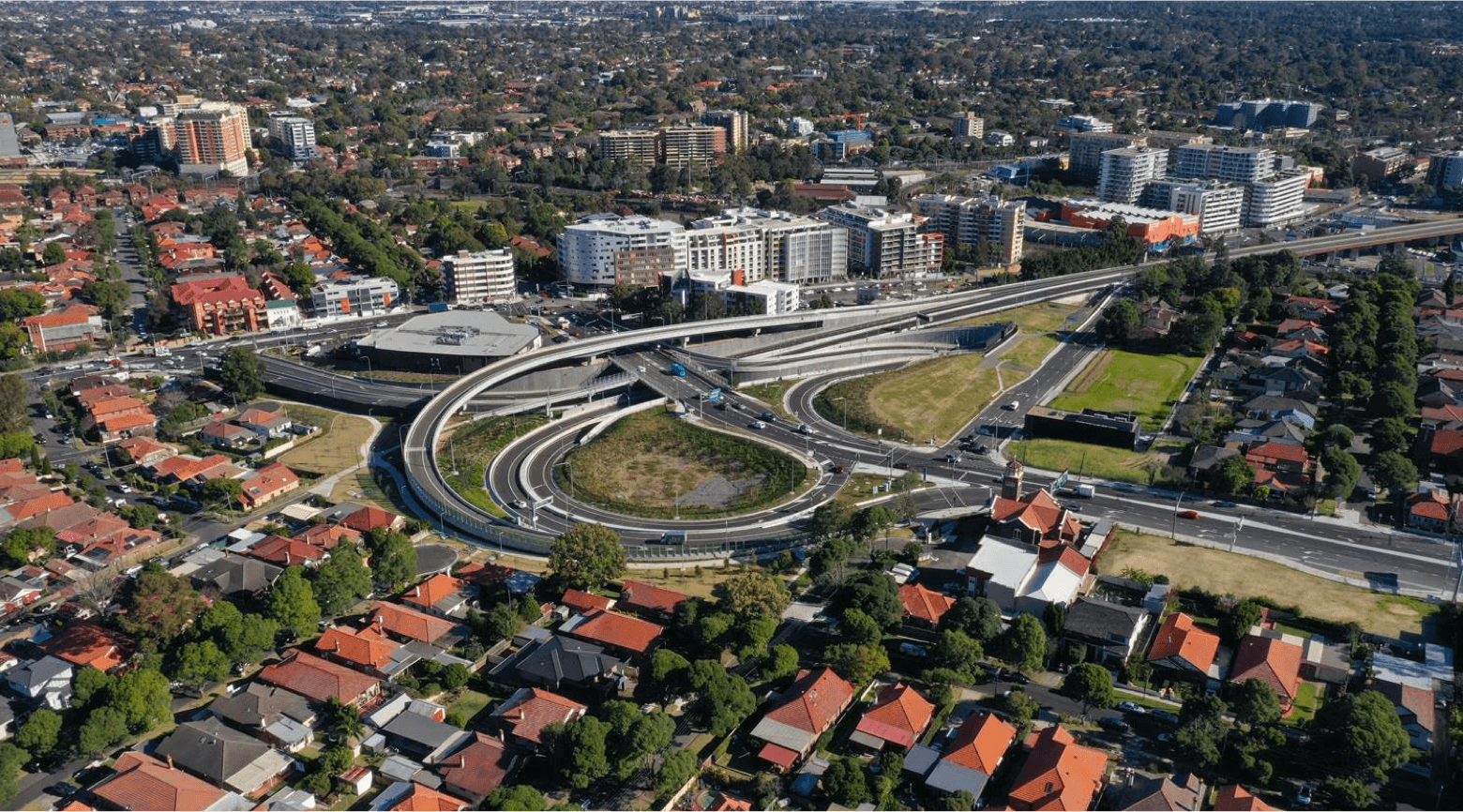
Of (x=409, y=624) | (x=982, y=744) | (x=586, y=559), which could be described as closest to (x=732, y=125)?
(x=586, y=559)

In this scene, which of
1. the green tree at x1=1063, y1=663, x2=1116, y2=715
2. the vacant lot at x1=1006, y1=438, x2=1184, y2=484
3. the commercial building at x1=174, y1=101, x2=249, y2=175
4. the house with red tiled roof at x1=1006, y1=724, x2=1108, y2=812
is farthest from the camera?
the commercial building at x1=174, y1=101, x2=249, y2=175

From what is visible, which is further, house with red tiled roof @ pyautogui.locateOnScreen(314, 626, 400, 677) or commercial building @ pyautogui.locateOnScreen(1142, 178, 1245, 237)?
commercial building @ pyautogui.locateOnScreen(1142, 178, 1245, 237)

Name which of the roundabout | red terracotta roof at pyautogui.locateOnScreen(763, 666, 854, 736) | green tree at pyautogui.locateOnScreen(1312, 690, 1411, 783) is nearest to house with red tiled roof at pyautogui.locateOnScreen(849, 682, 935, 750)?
red terracotta roof at pyautogui.locateOnScreen(763, 666, 854, 736)

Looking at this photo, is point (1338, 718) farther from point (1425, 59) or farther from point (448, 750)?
point (1425, 59)

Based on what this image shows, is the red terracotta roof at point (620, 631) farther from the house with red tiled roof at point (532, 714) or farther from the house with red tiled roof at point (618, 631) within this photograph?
the house with red tiled roof at point (532, 714)

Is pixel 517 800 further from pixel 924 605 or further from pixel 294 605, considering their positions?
pixel 924 605

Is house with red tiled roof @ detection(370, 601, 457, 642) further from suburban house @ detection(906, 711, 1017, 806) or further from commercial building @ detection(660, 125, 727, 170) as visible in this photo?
commercial building @ detection(660, 125, 727, 170)

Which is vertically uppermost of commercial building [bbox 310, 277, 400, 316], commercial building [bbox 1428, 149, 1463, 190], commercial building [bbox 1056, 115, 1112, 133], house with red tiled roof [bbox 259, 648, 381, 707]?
commercial building [bbox 1056, 115, 1112, 133]
